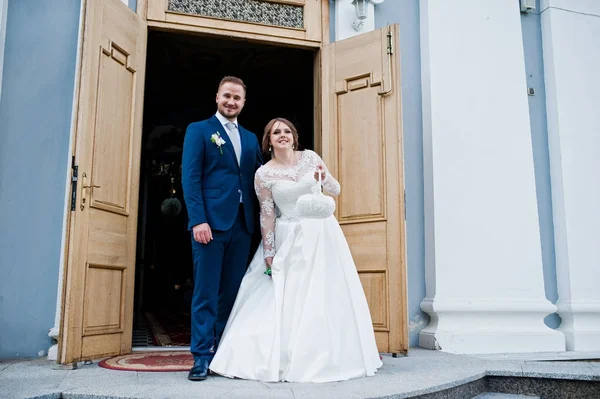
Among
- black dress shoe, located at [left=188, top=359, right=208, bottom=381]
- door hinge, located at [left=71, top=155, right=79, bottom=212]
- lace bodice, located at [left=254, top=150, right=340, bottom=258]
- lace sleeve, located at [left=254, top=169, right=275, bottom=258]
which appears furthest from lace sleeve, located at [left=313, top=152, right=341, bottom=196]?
door hinge, located at [left=71, top=155, right=79, bottom=212]

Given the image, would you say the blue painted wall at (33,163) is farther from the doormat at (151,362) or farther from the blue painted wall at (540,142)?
the blue painted wall at (540,142)

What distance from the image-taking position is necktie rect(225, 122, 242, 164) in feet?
11.0

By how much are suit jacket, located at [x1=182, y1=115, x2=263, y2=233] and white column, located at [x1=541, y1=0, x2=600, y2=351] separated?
295 cm

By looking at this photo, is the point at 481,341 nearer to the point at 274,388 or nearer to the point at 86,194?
the point at 274,388

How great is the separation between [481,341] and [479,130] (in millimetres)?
Result: 1737

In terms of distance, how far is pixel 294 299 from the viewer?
3.08 metres

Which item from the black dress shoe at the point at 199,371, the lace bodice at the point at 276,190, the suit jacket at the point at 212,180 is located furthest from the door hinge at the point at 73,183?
the black dress shoe at the point at 199,371

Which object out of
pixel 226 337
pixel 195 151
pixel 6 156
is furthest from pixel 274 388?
pixel 6 156

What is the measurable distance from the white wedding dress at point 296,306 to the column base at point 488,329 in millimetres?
1278

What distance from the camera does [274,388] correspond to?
268 cm

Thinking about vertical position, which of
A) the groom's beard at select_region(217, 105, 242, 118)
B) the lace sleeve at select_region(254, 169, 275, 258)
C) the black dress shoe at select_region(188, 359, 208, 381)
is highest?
the groom's beard at select_region(217, 105, 242, 118)

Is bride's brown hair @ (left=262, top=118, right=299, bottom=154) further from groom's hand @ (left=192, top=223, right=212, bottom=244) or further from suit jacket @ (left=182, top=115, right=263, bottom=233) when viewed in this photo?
groom's hand @ (left=192, top=223, right=212, bottom=244)

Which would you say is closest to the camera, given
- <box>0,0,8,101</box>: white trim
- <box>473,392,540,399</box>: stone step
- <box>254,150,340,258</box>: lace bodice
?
<box>473,392,540,399</box>: stone step

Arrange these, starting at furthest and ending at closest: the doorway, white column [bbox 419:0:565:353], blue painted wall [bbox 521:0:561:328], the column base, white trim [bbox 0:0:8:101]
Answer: the doorway < blue painted wall [bbox 521:0:561:328] < white column [bbox 419:0:565:353] < the column base < white trim [bbox 0:0:8:101]
